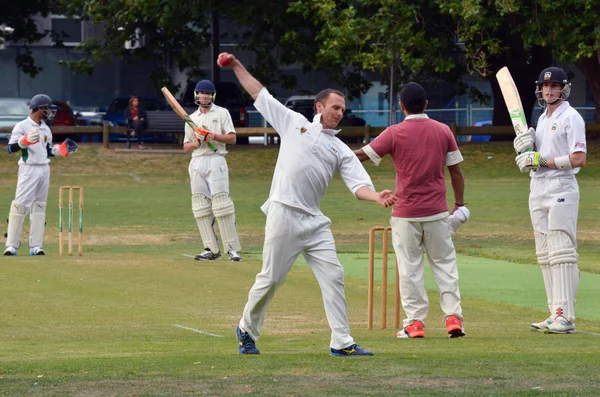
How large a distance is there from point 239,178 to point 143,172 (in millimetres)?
2676

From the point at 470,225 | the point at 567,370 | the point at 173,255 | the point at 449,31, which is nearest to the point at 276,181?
the point at 567,370

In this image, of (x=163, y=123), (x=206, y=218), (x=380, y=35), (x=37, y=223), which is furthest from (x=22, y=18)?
(x=206, y=218)

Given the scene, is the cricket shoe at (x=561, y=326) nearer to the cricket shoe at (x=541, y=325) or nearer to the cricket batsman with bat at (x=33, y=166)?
the cricket shoe at (x=541, y=325)

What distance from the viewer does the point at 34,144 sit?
16.6m

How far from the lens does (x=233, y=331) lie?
1027cm

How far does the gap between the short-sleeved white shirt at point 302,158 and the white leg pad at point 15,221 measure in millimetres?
9171

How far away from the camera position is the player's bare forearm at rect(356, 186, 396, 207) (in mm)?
8102

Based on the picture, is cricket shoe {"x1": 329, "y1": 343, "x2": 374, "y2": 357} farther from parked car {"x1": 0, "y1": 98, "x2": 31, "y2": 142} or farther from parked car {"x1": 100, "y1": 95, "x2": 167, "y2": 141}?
parked car {"x1": 100, "y1": 95, "x2": 167, "y2": 141}

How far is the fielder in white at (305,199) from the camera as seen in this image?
8.28 meters

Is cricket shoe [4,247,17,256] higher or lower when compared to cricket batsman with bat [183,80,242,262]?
lower

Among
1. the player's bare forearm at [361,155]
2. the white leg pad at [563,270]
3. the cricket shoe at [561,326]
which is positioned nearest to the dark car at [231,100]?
the white leg pad at [563,270]

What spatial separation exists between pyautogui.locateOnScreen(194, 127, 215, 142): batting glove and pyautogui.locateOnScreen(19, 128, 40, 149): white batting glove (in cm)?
214

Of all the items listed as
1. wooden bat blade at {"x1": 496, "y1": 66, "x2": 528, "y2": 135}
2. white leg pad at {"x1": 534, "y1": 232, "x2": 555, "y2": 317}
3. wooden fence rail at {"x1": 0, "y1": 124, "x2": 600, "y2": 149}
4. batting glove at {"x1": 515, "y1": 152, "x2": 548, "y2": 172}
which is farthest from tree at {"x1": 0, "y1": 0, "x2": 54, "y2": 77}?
batting glove at {"x1": 515, "y1": 152, "x2": 548, "y2": 172}

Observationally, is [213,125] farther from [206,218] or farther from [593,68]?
[593,68]
